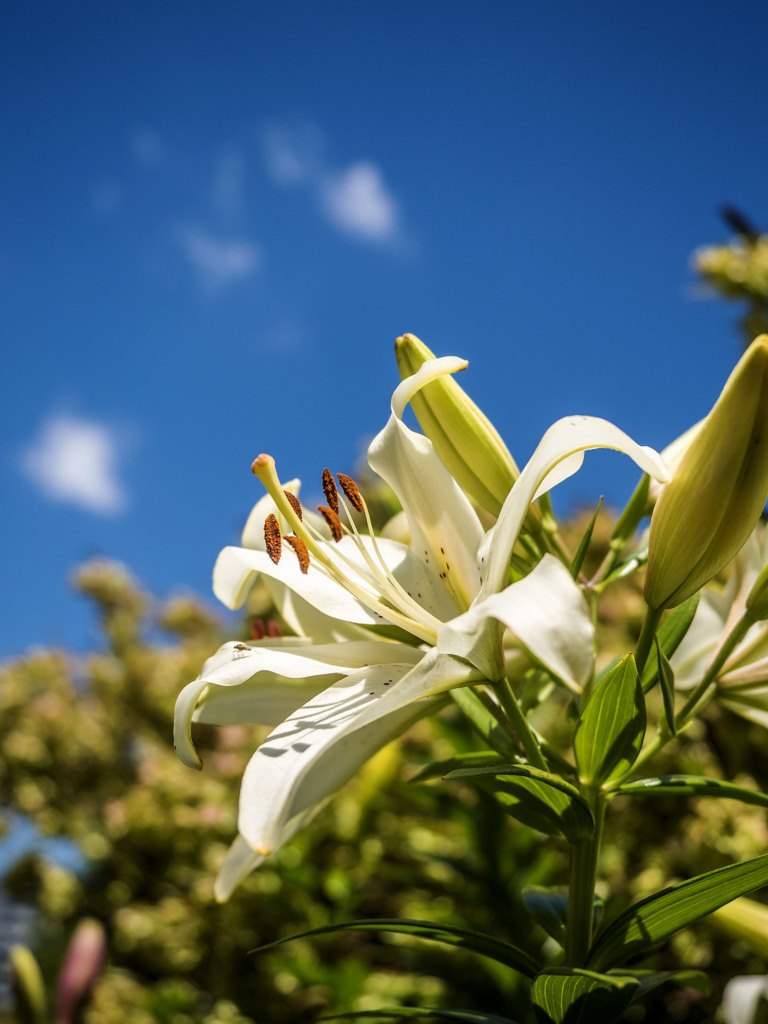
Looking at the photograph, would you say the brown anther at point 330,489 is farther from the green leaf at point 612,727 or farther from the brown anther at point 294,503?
the green leaf at point 612,727

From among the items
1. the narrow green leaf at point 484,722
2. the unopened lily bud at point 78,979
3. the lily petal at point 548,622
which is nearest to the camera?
the lily petal at point 548,622

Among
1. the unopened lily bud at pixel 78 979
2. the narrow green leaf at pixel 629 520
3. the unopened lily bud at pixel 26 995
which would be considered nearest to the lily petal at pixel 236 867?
the narrow green leaf at pixel 629 520

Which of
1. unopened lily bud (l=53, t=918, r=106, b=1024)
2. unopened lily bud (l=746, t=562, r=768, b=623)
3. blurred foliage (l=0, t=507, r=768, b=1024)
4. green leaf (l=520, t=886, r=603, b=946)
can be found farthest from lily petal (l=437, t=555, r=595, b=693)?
unopened lily bud (l=53, t=918, r=106, b=1024)

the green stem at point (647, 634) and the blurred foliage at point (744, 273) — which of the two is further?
the blurred foliage at point (744, 273)

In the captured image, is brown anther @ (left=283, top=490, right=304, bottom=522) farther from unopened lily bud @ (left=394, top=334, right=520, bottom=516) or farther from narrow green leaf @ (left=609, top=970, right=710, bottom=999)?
narrow green leaf @ (left=609, top=970, right=710, bottom=999)

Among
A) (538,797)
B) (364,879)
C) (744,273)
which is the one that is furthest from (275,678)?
(744,273)


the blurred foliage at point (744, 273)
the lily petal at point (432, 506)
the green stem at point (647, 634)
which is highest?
the blurred foliage at point (744, 273)
